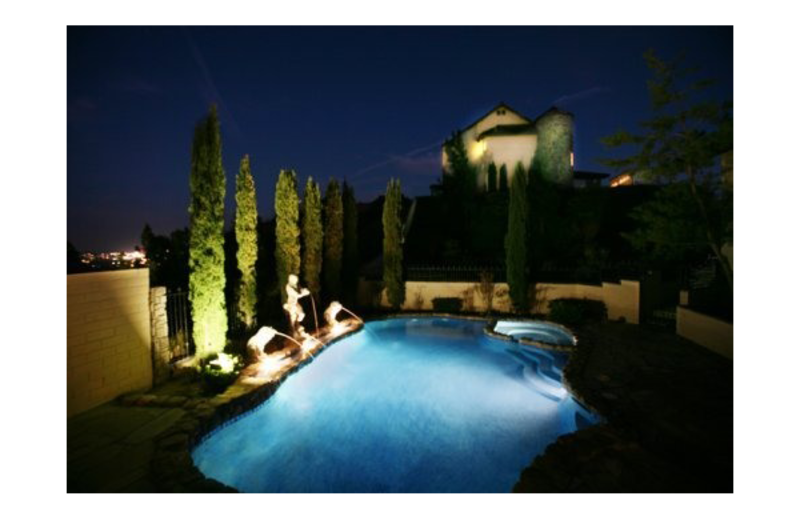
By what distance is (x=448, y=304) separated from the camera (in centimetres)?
1468

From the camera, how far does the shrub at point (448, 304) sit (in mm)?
14656

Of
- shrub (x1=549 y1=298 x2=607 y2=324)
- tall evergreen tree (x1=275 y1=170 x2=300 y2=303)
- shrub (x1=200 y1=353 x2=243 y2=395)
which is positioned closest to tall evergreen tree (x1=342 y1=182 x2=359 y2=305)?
tall evergreen tree (x1=275 y1=170 x2=300 y2=303)

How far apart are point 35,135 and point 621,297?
14.3 meters

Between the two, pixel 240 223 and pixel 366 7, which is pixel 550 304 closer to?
pixel 240 223

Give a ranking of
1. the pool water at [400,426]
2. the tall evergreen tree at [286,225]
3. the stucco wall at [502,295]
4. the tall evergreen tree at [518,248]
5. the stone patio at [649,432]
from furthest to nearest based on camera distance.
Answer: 1. the tall evergreen tree at [518,248]
2. the tall evergreen tree at [286,225]
3. the stucco wall at [502,295]
4. the pool water at [400,426]
5. the stone patio at [649,432]

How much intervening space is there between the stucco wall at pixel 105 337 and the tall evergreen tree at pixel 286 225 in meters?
5.51

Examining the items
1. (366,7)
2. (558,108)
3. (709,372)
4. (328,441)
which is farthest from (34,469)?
(558,108)

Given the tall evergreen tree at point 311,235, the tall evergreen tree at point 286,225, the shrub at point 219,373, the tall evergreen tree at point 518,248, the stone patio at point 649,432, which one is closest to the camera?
the stone patio at point 649,432

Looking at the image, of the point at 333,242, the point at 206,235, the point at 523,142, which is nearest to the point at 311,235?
the point at 333,242

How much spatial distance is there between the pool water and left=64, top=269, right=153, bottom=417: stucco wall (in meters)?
2.31

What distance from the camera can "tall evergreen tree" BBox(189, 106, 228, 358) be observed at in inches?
309

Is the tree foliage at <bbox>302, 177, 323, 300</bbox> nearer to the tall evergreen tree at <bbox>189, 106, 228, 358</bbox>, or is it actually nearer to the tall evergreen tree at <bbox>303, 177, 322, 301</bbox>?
the tall evergreen tree at <bbox>303, 177, 322, 301</bbox>

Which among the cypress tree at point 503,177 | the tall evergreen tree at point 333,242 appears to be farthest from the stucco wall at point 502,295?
the cypress tree at point 503,177

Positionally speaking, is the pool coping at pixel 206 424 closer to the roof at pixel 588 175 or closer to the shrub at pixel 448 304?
the shrub at pixel 448 304
